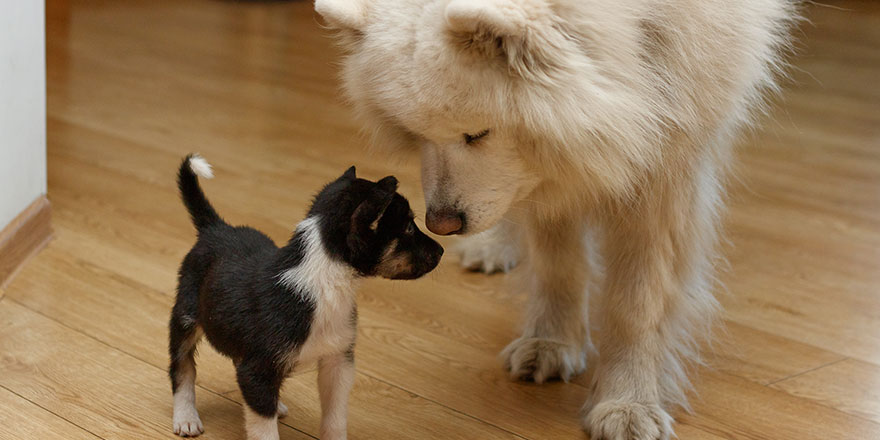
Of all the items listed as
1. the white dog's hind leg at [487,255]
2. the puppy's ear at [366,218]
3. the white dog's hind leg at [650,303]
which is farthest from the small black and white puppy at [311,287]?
the white dog's hind leg at [487,255]

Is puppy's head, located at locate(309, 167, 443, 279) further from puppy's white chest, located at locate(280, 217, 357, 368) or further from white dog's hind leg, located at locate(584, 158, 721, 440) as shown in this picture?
white dog's hind leg, located at locate(584, 158, 721, 440)

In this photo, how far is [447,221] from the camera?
1.37m

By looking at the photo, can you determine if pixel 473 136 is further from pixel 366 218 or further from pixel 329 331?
pixel 329 331

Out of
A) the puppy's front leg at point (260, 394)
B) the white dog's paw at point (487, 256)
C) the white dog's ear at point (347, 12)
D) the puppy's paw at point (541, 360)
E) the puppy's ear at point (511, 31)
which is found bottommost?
the white dog's paw at point (487, 256)

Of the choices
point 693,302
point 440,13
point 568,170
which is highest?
point 440,13

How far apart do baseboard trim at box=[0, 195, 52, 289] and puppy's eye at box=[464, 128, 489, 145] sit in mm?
1145

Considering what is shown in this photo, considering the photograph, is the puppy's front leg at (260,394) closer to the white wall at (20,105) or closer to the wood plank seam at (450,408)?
the wood plank seam at (450,408)

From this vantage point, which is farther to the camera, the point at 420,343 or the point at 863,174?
the point at 863,174

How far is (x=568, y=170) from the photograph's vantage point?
52.9 inches

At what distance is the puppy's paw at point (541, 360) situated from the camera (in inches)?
69.8

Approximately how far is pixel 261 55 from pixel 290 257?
339cm

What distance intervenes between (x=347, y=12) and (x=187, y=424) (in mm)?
682

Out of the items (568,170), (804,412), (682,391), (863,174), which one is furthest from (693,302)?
(863,174)

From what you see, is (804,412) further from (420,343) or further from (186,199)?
(186,199)
